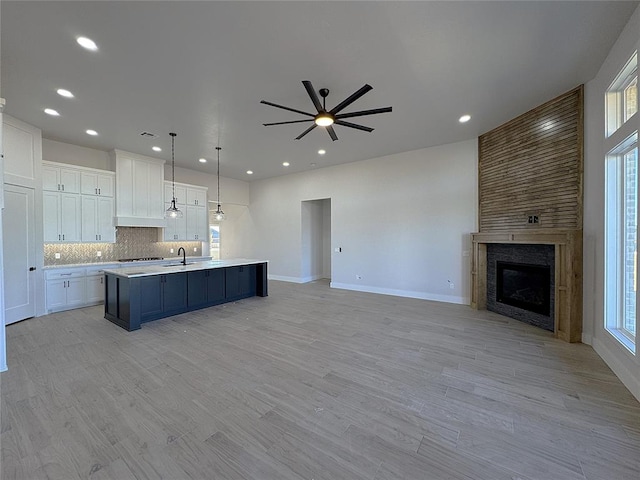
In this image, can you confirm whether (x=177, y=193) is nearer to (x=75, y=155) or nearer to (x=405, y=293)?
(x=75, y=155)

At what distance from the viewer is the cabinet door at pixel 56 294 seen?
4.91m

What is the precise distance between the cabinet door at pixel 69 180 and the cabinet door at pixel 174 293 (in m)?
2.87

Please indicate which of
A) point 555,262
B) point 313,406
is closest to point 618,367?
point 555,262

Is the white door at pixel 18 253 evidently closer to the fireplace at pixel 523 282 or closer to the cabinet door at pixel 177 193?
the cabinet door at pixel 177 193

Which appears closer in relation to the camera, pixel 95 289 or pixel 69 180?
pixel 69 180

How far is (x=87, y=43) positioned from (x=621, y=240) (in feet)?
19.8

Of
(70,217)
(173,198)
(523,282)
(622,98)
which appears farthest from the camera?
(173,198)

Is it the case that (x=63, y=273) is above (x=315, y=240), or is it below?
below

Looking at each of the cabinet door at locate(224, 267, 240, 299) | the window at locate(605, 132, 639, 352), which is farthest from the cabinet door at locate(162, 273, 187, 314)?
the window at locate(605, 132, 639, 352)

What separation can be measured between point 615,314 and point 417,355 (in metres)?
2.30

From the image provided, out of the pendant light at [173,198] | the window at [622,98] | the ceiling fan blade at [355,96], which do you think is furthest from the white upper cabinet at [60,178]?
the window at [622,98]

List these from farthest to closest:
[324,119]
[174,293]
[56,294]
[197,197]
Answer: [197,197] < [56,294] < [174,293] < [324,119]

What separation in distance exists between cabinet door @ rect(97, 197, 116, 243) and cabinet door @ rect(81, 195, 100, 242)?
0.07m

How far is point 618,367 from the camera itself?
272 centimetres
